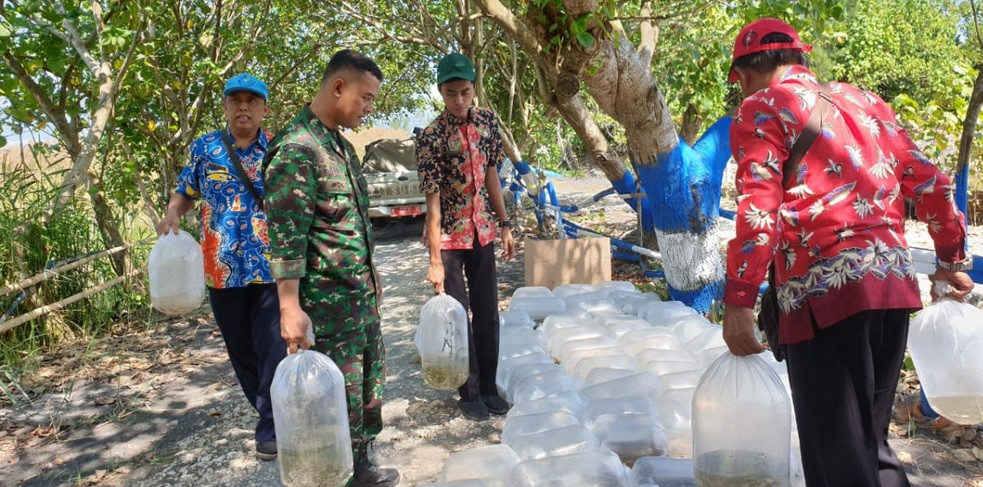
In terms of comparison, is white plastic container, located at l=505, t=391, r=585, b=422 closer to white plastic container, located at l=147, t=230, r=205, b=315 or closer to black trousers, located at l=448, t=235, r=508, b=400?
black trousers, located at l=448, t=235, r=508, b=400

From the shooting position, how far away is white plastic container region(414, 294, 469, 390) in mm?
3436

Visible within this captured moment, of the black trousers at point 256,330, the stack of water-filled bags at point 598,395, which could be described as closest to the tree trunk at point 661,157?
the stack of water-filled bags at point 598,395

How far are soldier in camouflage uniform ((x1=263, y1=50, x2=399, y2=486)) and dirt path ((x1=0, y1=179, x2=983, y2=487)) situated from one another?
88 cm

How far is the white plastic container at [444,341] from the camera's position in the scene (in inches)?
135

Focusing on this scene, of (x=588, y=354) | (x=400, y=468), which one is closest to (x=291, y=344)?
(x=400, y=468)

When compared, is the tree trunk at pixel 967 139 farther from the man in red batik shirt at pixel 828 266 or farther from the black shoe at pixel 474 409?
the black shoe at pixel 474 409

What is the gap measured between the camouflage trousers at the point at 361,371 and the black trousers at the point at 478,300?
3.12ft

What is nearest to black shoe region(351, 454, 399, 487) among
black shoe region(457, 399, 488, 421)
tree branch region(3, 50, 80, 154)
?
black shoe region(457, 399, 488, 421)

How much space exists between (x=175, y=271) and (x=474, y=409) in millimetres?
1664

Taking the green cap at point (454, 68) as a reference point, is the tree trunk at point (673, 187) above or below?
below

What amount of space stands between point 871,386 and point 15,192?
5.91m

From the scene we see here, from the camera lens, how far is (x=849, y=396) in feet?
6.26

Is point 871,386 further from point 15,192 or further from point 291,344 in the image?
point 15,192

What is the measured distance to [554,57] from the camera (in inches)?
196
